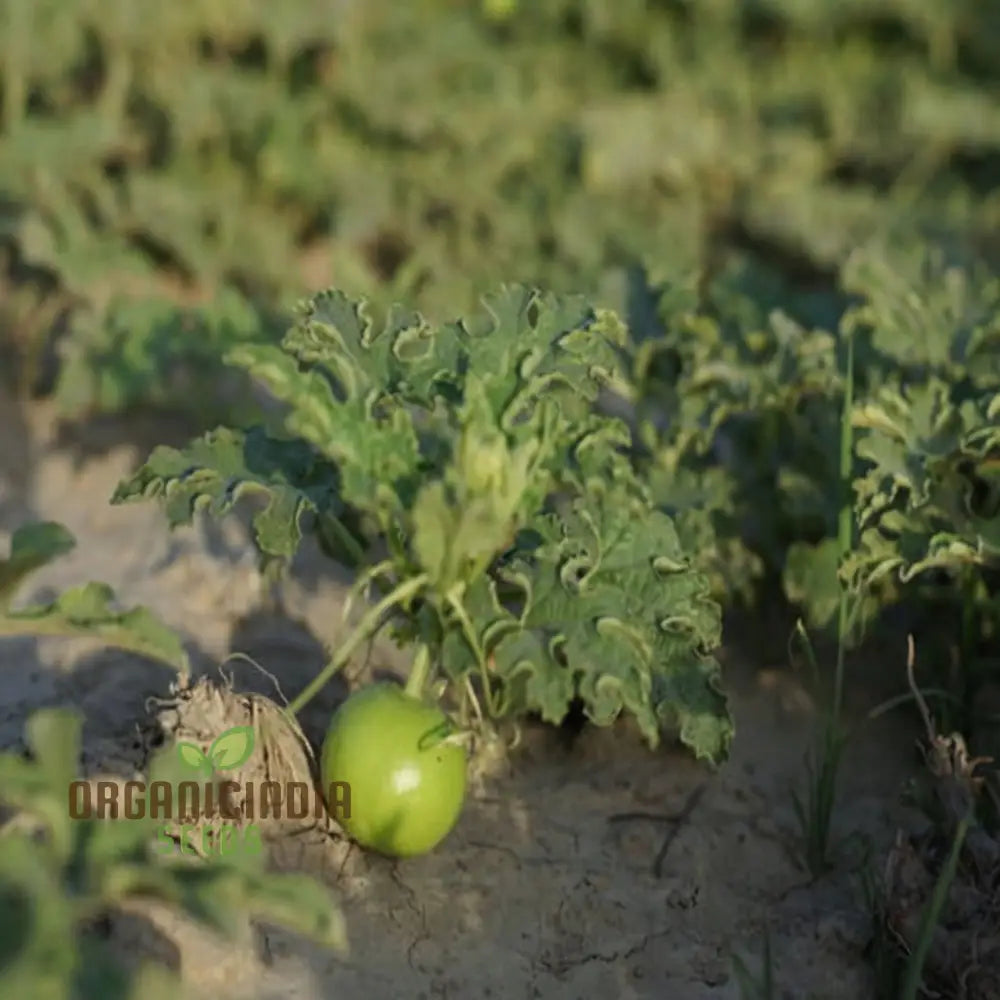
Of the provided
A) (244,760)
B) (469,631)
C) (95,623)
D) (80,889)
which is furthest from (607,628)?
(80,889)

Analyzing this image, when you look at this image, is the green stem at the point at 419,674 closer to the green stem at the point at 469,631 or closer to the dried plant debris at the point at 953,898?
the green stem at the point at 469,631

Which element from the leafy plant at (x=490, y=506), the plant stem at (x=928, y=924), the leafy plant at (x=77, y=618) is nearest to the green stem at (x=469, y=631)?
the leafy plant at (x=490, y=506)

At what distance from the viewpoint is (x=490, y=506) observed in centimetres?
211

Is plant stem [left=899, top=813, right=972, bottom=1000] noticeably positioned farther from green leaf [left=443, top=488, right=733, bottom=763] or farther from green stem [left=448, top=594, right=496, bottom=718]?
green stem [left=448, top=594, right=496, bottom=718]

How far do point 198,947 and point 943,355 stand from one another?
1635mm

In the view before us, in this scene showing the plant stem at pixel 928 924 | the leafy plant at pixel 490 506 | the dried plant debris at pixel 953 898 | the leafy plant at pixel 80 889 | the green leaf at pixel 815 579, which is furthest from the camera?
the green leaf at pixel 815 579

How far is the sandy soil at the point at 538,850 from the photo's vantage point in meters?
2.04

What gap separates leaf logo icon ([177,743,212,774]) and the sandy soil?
0.19m

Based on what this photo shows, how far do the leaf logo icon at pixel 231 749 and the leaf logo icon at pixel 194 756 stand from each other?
33mm

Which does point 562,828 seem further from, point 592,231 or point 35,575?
point 592,231

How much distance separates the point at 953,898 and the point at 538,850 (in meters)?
0.59

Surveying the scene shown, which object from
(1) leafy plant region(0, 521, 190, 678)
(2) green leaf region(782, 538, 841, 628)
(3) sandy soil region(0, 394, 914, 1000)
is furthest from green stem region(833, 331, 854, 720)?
(1) leafy plant region(0, 521, 190, 678)

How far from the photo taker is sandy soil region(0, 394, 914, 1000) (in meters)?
2.04

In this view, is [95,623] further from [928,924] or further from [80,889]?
[928,924]
